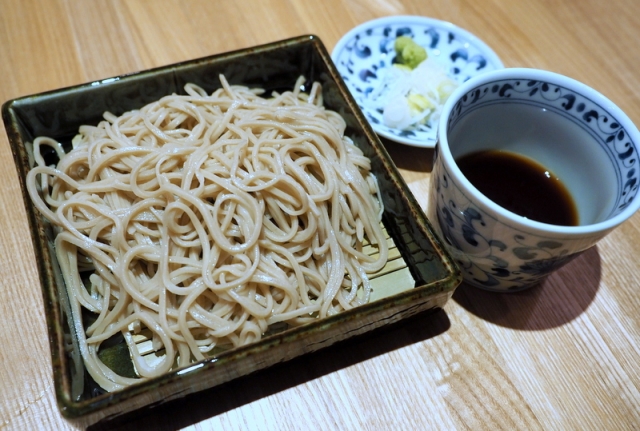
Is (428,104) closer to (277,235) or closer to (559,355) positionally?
(277,235)

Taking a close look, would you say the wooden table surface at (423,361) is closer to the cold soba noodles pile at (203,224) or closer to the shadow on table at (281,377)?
the shadow on table at (281,377)

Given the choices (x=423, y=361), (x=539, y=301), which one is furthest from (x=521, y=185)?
(x=423, y=361)

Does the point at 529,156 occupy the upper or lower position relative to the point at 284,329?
upper

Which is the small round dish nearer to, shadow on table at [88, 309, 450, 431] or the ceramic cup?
the ceramic cup

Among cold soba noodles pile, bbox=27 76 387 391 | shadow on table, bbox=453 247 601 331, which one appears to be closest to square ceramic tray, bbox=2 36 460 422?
cold soba noodles pile, bbox=27 76 387 391

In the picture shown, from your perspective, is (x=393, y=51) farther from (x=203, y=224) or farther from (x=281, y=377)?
(x=281, y=377)

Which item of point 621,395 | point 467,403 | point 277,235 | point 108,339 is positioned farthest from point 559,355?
point 108,339

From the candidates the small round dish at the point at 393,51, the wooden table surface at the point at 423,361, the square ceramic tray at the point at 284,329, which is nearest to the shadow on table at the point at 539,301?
the wooden table surface at the point at 423,361
